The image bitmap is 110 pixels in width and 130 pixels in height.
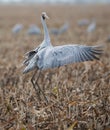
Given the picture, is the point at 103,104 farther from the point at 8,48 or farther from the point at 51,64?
the point at 8,48

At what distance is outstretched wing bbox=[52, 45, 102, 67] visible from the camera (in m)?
4.98

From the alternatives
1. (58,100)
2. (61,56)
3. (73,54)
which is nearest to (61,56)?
(61,56)

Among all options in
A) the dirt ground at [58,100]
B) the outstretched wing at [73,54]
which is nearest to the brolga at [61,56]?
the outstretched wing at [73,54]

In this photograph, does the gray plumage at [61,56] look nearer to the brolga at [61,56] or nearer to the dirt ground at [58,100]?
the brolga at [61,56]

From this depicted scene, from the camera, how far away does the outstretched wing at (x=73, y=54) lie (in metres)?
4.98

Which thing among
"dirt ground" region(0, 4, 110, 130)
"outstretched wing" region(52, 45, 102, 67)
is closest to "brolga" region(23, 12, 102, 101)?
"outstretched wing" region(52, 45, 102, 67)

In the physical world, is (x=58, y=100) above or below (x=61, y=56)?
below

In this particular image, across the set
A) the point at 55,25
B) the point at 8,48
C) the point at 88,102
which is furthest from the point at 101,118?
the point at 55,25

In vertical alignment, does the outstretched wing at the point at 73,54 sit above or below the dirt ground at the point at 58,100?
above

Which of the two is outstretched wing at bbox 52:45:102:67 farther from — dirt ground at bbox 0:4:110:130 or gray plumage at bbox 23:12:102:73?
dirt ground at bbox 0:4:110:130

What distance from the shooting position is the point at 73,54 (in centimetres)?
501

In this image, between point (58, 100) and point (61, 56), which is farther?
A: point (61, 56)

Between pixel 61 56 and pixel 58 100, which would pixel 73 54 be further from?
pixel 58 100

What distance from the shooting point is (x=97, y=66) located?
24.7 ft
